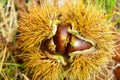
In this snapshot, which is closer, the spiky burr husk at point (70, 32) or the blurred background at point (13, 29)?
the spiky burr husk at point (70, 32)

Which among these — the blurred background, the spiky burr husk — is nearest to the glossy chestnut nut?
the spiky burr husk

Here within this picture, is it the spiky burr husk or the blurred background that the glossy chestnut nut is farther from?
the blurred background

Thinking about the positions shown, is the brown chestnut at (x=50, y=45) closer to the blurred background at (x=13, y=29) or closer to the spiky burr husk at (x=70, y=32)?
the spiky burr husk at (x=70, y=32)

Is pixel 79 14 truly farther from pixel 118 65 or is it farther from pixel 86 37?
pixel 118 65

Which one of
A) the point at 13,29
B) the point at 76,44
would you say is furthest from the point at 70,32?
the point at 13,29

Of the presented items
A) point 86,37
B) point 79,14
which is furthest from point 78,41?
point 79,14

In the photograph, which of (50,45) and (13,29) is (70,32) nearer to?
(50,45)

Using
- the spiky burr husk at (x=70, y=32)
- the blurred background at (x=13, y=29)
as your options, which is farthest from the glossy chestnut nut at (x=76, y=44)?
the blurred background at (x=13, y=29)
